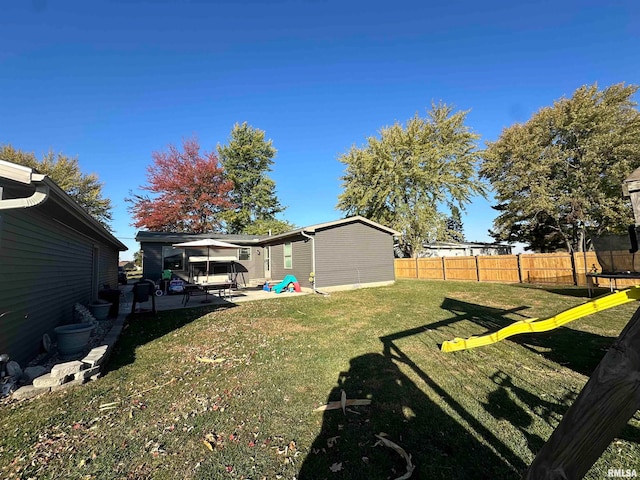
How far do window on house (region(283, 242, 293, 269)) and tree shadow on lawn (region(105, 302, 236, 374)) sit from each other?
536 centimetres

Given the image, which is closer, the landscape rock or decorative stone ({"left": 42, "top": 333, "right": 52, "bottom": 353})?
the landscape rock

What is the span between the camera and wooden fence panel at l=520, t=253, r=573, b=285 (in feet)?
43.0

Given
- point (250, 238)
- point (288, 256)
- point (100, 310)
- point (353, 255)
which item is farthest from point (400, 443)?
point (250, 238)

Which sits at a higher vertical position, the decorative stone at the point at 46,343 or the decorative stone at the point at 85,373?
the decorative stone at the point at 46,343

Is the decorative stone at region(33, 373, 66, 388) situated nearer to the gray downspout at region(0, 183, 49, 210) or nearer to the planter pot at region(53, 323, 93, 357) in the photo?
the planter pot at region(53, 323, 93, 357)

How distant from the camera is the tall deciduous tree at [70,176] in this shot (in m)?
22.3

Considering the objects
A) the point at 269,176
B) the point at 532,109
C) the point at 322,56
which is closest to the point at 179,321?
the point at 322,56

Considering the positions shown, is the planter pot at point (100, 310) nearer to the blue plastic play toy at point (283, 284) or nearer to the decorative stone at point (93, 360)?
the decorative stone at point (93, 360)

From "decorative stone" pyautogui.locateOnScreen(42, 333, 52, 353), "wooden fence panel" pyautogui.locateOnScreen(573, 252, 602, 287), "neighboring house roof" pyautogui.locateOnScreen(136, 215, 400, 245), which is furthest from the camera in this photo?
"neighboring house roof" pyautogui.locateOnScreen(136, 215, 400, 245)

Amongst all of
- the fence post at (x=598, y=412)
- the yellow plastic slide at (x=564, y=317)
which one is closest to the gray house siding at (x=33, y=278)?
the fence post at (x=598, y=412)

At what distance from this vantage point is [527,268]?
46.9ft

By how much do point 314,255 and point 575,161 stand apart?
65.6 ft

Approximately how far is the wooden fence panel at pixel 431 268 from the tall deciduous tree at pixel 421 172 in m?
3.94

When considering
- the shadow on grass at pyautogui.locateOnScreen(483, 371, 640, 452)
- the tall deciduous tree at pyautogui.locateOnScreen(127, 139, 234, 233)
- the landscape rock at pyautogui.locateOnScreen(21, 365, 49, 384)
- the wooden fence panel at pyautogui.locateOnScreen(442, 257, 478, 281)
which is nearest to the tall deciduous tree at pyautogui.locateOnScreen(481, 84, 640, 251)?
the wooden fence panel at pyautogui.locateOnScreen(442, 257, 478, 281)
